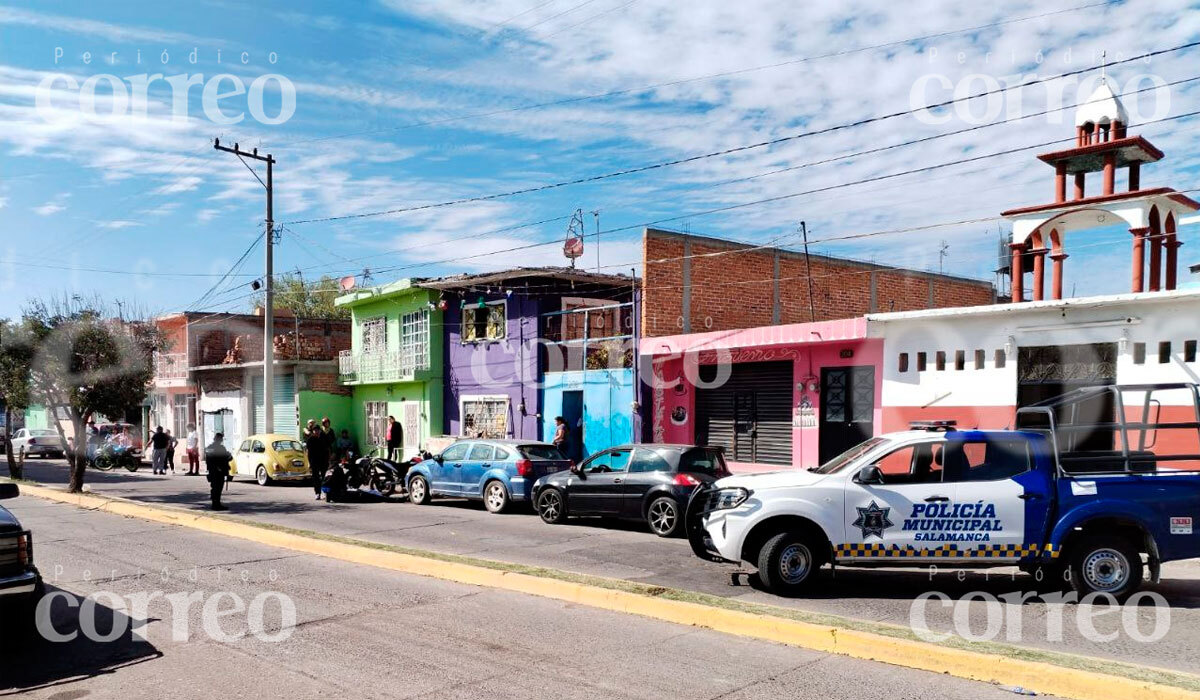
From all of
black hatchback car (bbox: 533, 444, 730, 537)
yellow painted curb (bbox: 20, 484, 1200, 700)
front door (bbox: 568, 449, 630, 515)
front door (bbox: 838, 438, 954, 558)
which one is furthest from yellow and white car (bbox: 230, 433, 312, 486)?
front door (bbox: 838, 438, 954, 558)

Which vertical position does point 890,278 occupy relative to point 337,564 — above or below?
above

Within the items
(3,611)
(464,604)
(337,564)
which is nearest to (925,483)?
(464,604)

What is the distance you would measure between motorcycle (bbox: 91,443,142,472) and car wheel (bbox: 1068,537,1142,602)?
31.3m

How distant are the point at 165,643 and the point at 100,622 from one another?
119 centimetres

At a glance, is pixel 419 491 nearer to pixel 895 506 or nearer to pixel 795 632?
pixel 895 506

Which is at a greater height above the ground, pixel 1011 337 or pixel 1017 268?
pixel 1017 268

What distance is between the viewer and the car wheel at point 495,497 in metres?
17.2

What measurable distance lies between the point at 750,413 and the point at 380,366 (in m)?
14.4

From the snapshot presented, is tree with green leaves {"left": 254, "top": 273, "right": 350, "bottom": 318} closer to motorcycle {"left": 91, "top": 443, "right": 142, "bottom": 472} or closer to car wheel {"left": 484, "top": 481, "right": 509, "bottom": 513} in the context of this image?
motorcycle {"left": 91, "top": 443, "right": 142, "bottom": 472}

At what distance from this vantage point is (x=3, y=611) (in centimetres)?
754

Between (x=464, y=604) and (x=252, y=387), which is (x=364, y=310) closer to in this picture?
(x=252, y=387)

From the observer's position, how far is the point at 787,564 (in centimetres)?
888

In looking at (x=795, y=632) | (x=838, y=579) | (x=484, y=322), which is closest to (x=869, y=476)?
(x=838, y=579)

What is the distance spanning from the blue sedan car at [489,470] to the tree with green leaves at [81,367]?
7.23 meters
